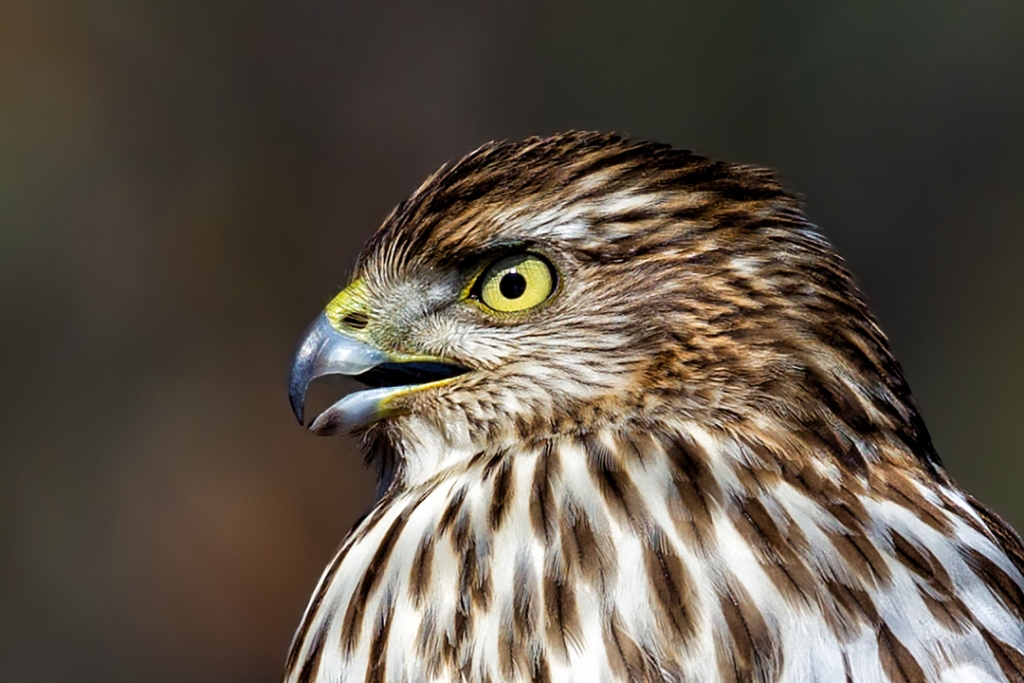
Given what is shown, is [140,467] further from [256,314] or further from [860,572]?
[860,572]

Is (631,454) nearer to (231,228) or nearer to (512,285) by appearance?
(512,285)

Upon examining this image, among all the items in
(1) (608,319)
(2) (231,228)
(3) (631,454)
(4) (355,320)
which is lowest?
(3) (631,454)

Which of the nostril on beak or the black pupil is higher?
the nostril on beak

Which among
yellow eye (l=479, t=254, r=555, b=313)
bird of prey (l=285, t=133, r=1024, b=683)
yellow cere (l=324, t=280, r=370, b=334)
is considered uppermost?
yellow cere (l=324, t=280, r=370, b=334)

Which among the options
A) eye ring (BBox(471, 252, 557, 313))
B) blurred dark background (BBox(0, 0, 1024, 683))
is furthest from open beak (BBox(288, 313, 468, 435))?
blurred dark background (BBox(0, 0, 1024, 683))

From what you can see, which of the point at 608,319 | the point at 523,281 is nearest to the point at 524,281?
the point at 523,281

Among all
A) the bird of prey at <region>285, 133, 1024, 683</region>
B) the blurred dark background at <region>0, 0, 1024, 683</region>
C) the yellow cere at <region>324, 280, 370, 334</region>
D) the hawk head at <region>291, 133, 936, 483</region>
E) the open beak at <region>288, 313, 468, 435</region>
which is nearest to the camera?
the bird of prey at <region>285, 133, 1024, 683</region>

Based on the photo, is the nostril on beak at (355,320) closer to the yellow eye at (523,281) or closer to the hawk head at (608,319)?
the hawk head at (608,319)

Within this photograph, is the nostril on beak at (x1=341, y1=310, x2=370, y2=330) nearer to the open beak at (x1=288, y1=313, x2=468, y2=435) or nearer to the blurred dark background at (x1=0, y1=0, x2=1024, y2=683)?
the open beak at (x1=288, y1=313, x2=468, y2=435)
